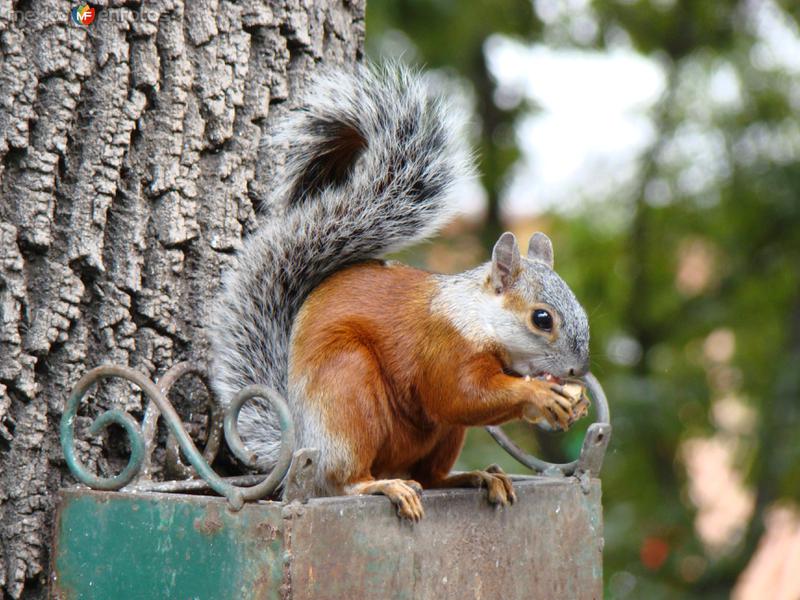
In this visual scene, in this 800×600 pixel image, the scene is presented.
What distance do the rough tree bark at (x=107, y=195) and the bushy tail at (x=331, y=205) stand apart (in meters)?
0.06

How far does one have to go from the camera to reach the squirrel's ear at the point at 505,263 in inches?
71.0

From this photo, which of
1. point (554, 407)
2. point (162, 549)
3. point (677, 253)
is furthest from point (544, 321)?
point (677, 253)

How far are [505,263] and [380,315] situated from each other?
0.74 ft

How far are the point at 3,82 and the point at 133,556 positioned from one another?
0.72 m

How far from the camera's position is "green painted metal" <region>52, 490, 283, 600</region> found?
138 cm

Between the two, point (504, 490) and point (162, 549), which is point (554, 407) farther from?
point (162, 549)

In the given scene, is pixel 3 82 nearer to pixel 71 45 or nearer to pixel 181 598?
pixel 71 45

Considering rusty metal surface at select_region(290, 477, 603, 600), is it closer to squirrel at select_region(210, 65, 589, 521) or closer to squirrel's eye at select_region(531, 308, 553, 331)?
squirrel at select_region(210, 65, 589, 521)

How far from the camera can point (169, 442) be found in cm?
176

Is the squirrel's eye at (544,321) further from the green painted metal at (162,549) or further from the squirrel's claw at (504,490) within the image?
the green painted metal at (162,549)

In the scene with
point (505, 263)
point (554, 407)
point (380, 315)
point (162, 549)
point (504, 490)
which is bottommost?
point (162, 549)

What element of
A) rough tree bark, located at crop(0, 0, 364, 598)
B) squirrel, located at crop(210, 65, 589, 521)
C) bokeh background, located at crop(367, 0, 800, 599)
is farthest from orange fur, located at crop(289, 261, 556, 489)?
bokeh background, located at crop(367, 0, 800, 599)

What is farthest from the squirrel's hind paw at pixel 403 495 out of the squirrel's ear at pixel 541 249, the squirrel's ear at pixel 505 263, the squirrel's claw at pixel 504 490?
the squirrel's ear at pixel 541 249

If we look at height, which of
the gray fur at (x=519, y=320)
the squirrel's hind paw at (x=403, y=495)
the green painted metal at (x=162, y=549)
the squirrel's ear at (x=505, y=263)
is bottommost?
the green painted metal at (x=162, y=549)
